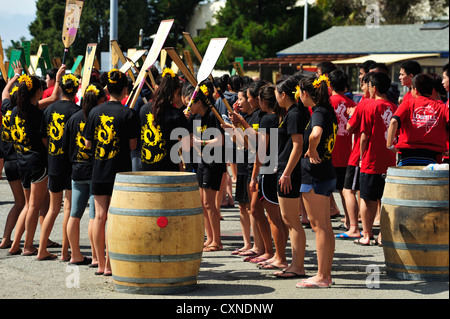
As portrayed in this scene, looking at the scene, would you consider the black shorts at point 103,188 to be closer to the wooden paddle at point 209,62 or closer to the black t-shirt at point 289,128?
the wooden paddle at point 209,62

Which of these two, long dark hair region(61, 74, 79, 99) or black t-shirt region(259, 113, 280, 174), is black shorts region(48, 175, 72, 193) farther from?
black t-shirt region(259, 113, 280, 174)

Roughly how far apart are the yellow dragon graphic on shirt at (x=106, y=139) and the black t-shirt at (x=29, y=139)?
1.28 meters

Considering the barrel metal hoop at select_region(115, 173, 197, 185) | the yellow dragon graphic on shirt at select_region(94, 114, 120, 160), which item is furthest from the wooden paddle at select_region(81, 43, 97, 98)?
the barrel metal hoop at select_region(115, 173, 197, 185)

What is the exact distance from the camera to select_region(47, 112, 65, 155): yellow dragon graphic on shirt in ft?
27.0

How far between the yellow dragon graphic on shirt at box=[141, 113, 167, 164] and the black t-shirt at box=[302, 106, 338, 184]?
150 centimetres

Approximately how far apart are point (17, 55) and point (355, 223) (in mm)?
4864

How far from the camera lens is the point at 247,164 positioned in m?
8.77

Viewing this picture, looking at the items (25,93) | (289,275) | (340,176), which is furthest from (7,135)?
(340,176)

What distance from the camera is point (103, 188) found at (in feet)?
24.7

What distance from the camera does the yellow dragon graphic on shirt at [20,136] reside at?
8516 millimetres

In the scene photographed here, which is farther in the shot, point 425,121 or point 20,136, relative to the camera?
point 20,136

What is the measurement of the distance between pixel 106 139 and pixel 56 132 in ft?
3.37

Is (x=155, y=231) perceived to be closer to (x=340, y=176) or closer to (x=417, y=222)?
(x=417, y=222)
